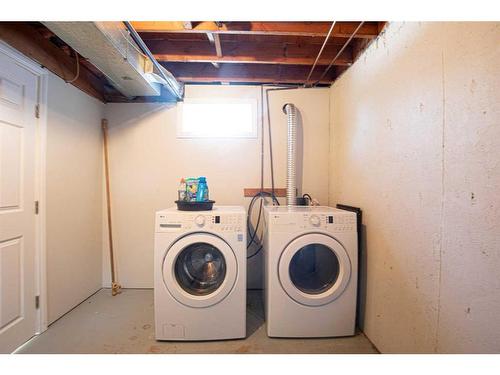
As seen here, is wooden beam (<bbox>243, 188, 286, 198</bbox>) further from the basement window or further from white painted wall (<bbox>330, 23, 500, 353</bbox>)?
white painted wall (<bbox>330, 23, 500, 353</bbox>)

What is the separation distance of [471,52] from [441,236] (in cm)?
75

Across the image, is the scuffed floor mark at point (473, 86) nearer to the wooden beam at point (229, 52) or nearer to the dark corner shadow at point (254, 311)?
the wooden beam at point (229, 52)

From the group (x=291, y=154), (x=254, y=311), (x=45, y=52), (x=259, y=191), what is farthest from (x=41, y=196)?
(x=291, y=154)

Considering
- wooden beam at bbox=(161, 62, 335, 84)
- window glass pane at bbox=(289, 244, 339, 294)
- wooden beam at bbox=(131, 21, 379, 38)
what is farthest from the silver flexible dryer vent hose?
wooden beam at bbox=(131, 21, 379, 38)

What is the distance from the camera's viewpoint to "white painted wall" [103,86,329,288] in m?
2.32

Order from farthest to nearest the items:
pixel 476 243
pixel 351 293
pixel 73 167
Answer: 1. pixel 73 167
2. pixel 351 293
3. pixel 476 243

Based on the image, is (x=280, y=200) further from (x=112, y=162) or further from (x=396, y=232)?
(x=112, y=162)

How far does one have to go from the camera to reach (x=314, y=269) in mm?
1691

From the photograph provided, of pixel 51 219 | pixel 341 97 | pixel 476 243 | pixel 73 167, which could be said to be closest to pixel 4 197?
pixel 51 219

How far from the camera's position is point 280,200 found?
236 centimetres

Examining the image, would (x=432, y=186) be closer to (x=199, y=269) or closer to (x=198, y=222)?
(x=198, y=222)

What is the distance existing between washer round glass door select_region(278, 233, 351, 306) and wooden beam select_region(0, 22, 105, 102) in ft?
7.05

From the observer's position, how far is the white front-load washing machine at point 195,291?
148 cm

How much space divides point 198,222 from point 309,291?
36.6 inches
